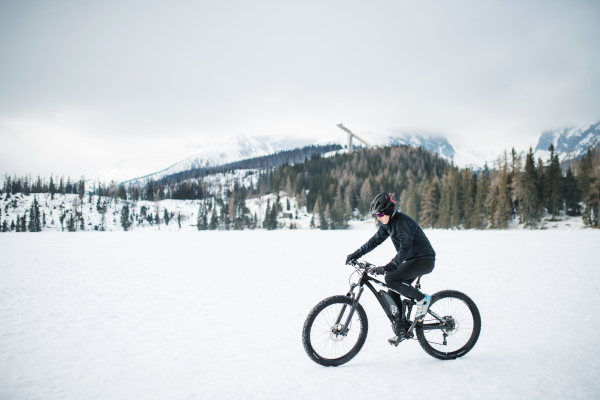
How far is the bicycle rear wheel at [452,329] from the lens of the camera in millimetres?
4992

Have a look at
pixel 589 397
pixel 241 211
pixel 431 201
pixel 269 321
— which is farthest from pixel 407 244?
pixel 241 211

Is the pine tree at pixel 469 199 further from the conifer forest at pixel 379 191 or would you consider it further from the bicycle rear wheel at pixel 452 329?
the bicycle rear wheel at pixel 452 329

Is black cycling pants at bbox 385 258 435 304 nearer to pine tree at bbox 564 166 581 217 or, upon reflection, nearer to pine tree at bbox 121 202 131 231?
pine tree at bbox 564 166 581 217

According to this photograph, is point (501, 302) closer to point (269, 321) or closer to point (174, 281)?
point (269, 321)

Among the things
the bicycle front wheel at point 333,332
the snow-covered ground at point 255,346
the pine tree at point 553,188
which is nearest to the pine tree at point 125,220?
the snow-covered ground at point 255,346

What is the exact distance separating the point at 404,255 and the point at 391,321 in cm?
116

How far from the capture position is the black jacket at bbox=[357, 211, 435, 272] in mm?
4648

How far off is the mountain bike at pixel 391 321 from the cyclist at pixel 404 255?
0.46ft

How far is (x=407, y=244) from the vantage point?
4.65 metres

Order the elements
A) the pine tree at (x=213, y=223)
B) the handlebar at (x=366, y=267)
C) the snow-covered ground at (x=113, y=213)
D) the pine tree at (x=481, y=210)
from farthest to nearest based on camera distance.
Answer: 1. the snow-covered ground at (x=113, y=213)
2. the pine tree at (x=213, y=223)
3. the pine tree at (x=481, y=210)
4. the handlebar at (x=366, y=267)

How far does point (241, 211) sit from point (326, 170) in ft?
215

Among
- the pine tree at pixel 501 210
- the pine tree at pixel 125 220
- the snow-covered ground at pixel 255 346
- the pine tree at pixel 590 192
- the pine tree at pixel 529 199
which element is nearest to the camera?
the snow-covered ground at pixel 255 346

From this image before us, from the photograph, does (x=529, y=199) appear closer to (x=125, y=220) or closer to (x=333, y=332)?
(x=333, y=332)

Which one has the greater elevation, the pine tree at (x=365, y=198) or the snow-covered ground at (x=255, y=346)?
the pine tree at (x=365, y=198)
